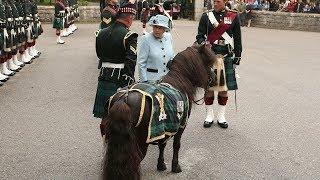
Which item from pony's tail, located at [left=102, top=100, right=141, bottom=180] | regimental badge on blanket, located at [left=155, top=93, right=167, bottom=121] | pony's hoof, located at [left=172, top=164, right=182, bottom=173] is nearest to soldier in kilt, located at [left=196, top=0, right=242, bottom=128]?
pony's hoof, located at [left=172, top=164, right=182, bottom=173]

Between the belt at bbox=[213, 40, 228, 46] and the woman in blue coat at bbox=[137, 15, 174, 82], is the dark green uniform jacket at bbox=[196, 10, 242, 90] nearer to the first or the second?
the belt at bbox=[213, 40, 228, 46]

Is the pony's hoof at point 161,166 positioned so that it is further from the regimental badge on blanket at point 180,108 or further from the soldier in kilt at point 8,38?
the soldier in kilt at point 8,38

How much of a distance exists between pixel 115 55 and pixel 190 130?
219 centimetres

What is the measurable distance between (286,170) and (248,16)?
69.5 ft

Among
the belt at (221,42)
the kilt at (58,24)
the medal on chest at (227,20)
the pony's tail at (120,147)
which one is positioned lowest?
the pony's tail at (120,147)

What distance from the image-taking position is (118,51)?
508 centimetres

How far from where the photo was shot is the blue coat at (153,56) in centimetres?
563

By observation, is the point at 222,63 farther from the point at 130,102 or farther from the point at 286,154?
the point at 130,102

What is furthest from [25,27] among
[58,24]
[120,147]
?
[120,147]

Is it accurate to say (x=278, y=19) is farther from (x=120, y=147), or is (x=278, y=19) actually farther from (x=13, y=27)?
(x=120, y=147)

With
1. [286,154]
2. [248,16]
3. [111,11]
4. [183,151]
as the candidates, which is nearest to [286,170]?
[286,154]

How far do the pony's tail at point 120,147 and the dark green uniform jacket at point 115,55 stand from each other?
1.10 meters

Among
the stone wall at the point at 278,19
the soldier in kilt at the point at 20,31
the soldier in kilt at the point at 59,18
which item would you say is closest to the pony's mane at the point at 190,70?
the soldier in kilt at the point at 20,31

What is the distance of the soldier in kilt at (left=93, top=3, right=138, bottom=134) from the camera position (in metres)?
5.02
